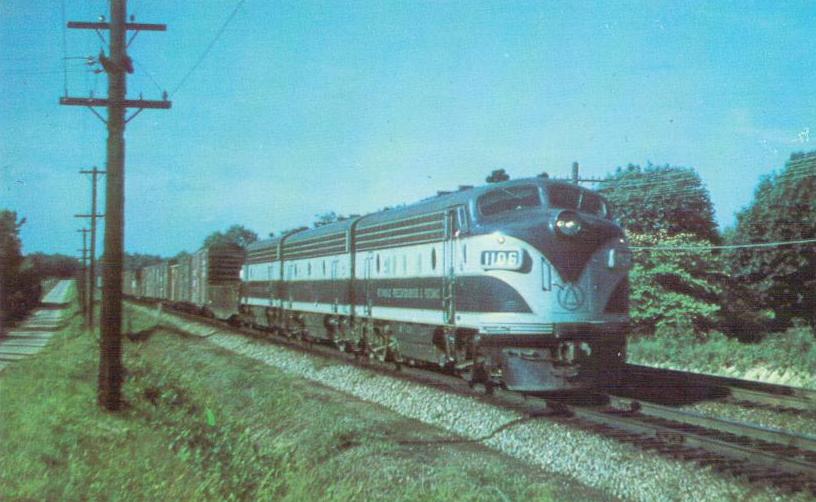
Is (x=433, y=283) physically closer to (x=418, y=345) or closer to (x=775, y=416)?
(x=418, y=345)

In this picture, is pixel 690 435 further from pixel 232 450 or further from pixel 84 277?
pixel 84 277

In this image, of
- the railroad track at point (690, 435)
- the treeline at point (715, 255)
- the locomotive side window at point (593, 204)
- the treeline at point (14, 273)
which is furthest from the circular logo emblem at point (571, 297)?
the treeline at point (14, 273)

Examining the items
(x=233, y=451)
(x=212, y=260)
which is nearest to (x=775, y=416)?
(x=233, y=451)

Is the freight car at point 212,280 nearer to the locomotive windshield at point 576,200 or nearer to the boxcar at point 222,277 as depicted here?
the boxcar at point 222,277

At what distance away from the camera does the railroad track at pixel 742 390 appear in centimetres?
1180

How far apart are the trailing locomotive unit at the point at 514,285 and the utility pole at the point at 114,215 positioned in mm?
5375

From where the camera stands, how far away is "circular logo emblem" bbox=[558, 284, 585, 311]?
465 inches

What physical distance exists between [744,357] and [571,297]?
30.9 ft

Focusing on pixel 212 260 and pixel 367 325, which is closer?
pixel 367 325

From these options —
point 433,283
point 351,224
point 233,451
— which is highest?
point 351,224

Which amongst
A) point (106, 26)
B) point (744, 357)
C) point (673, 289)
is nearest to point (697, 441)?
point (744, 357)

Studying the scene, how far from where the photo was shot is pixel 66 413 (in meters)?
11.7

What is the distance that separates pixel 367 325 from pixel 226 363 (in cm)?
420

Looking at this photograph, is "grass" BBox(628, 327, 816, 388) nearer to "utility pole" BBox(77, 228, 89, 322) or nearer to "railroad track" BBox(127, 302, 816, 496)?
"railroad track" BBox(127, 302, 816, 496)
